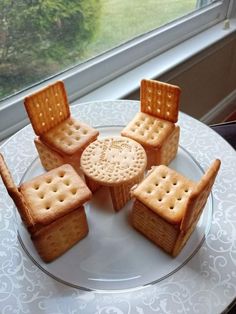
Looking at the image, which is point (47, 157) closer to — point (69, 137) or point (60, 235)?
point (69, 137)

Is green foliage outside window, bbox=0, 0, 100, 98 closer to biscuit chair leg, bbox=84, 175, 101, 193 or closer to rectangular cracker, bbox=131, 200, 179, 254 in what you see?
biscuit chair leg, bbox=84, 175, 101, 193

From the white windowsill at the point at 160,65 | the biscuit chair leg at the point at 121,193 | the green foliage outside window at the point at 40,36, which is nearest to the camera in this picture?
the biscuit chair leg at the point at 121,193

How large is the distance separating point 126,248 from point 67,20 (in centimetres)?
79

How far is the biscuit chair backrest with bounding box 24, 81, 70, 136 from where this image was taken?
27.8 inches

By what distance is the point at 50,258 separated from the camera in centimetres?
59

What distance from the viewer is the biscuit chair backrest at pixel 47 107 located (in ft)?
2.32

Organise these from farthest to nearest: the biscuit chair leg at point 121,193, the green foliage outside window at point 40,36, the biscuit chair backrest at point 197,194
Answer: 1. the green foliage outside window at point 40,36
2. the biscuit chair leg at point 121,193
3. the biscuit chair backrest at point 197,194

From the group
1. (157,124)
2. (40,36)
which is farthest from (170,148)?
(40,36)

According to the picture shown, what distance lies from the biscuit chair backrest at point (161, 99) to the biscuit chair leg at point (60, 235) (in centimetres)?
32

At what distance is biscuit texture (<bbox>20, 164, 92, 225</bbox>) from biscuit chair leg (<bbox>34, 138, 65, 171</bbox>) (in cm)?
7

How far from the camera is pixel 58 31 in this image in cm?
105

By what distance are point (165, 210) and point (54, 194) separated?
0.21 meters

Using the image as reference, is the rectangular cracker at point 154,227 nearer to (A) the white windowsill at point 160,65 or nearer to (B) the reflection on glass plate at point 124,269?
(B) the reflection on glass plate at point 124,269

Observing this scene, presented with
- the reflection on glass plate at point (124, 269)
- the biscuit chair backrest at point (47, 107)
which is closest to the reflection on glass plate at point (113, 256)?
the reflection on glass plate at point (124, 269)
